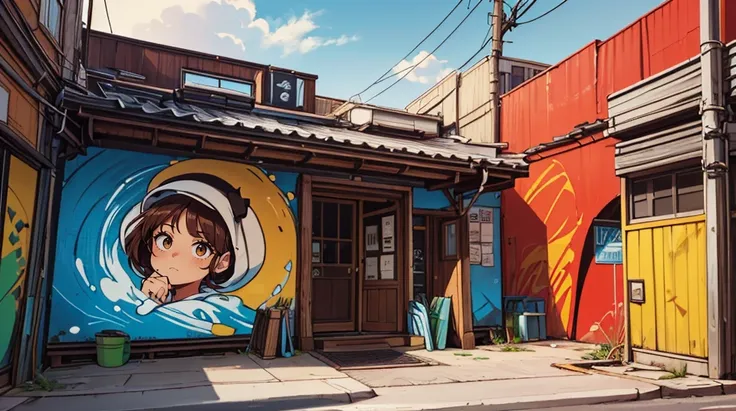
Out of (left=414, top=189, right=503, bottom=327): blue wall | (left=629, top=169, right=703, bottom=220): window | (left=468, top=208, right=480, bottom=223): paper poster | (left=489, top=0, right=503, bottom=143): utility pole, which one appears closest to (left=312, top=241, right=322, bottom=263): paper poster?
(left=414, top=189, right=503, bottom=327): blue wall

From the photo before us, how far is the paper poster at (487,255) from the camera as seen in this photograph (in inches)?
445

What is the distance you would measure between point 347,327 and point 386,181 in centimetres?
283

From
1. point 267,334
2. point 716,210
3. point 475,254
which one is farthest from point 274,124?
point 716,210

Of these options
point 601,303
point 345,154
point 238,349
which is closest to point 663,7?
point 601,303

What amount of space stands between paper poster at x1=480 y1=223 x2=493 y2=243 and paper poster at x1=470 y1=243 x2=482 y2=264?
19 cm

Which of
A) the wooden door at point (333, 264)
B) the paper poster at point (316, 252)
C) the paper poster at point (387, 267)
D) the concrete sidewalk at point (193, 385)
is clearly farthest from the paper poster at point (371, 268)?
the concrete sidewalk at point (193, 385)

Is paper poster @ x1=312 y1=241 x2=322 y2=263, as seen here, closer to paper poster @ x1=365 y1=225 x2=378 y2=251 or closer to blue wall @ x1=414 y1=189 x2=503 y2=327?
paper poster @ x1=365 y1=225 x2=378 y2=251

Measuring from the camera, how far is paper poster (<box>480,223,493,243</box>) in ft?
37.7

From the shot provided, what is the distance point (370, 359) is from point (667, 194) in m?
4.93

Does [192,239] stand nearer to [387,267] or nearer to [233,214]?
[233,214]

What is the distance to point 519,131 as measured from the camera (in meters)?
13.9

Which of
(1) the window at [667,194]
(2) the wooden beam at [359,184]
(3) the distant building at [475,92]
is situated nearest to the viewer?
(1) the window at [667,194]

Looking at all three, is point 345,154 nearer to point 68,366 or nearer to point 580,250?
point 68,366

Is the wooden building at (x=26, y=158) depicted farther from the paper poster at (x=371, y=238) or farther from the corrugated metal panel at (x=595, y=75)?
the corrugated metal panel at (x=595, y=75)
